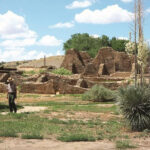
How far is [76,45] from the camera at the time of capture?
85.8 m

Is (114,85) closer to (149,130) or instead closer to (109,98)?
(109,98)

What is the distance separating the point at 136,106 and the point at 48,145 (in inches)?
157

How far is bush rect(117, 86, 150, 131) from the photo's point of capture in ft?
36.1

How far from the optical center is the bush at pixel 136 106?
11016mm

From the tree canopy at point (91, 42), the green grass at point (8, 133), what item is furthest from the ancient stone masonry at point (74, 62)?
the green grass at point (8, 133)

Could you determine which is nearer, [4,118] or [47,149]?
[47,149]

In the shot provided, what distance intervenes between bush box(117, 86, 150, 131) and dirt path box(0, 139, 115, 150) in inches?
96.4

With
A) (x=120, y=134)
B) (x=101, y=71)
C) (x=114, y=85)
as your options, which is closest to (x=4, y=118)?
(x=120, y=134)

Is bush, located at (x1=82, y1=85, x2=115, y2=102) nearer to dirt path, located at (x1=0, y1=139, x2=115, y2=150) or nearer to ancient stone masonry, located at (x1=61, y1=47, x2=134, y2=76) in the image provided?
dirt path, located at (x1=0, y1=139, x2=115, y2=150)

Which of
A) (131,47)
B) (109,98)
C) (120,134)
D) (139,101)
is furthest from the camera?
(109,98)

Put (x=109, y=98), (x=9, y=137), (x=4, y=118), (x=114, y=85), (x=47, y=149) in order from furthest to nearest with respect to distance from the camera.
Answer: (x=114, y=85), (x=109, y=98), (x=4, y=118), (x=9, y=137), (x=47, y=149)

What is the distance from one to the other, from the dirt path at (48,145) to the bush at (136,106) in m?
2.45

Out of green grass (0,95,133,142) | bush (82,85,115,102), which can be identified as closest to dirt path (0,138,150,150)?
green grass (0,95,133,142)

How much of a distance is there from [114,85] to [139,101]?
19049mm
